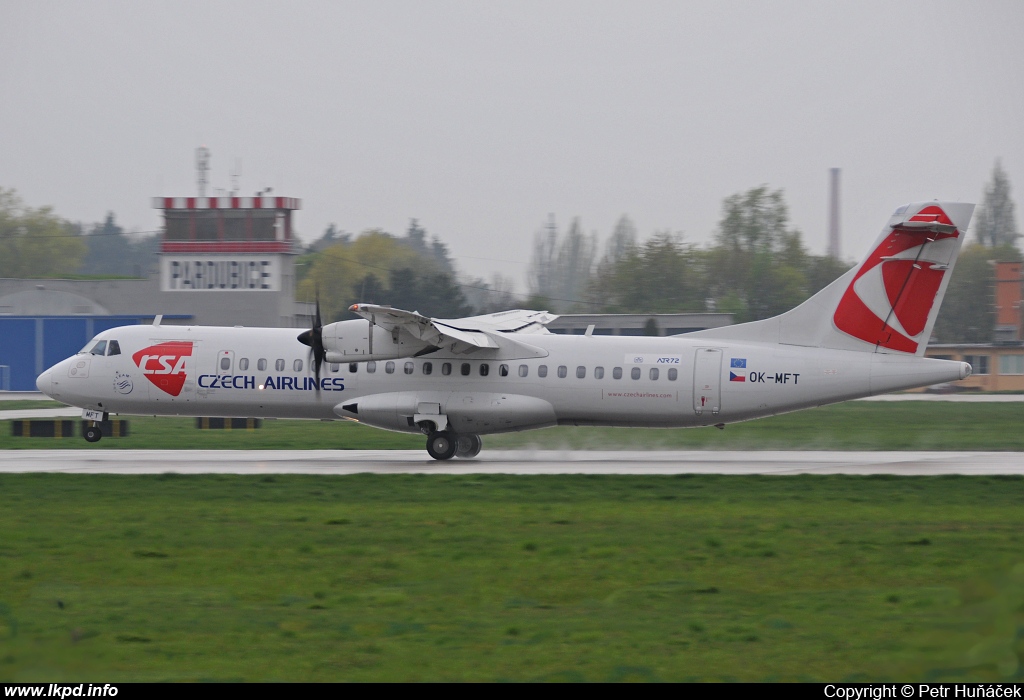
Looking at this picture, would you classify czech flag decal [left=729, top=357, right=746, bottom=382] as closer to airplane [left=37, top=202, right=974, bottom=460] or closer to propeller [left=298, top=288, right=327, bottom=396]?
airplane [left=37, top=202, right=974, bottom=460]

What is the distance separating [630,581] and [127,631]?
5.21m

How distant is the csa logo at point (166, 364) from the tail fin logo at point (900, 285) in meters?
14.6

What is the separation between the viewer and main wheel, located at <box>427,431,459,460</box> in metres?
23.4

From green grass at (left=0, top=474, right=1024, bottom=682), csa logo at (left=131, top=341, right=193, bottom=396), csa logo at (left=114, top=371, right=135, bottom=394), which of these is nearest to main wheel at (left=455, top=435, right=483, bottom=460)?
green grass at (left=0, top=474, right=1024, bottom=682)

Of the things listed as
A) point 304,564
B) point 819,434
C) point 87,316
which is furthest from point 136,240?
point 304,564

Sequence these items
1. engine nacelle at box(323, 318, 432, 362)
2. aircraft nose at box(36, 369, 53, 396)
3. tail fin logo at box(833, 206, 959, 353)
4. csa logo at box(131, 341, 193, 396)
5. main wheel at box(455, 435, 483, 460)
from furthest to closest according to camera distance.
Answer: aircraft nose at box(36, 369, 53, 396) → main wheel at box(455, 435, 483, 460) → csa logo at box(131, 341, 193, 396) → engine nacelle at box(323, 318, 432, 362) → tail fin logo at box(833, 206, 959, 353)

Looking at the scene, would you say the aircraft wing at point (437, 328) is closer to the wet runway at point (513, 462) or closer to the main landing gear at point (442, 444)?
the main landing gear at point (442, 444)

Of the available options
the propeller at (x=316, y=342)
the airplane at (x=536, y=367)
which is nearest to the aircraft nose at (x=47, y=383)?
the airplane at (x=536, y=367)

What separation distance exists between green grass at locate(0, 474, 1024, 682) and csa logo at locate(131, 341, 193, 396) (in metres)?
4.75

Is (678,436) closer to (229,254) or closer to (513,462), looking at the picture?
(513,462)

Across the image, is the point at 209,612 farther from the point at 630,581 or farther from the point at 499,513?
the point at 499,513

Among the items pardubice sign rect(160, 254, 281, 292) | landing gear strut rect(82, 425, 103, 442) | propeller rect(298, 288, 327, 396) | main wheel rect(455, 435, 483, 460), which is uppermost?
pardubice sign rect(160, 254, 281, 292)

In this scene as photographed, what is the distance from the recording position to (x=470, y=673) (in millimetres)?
8039

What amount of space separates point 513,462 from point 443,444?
165 cm
